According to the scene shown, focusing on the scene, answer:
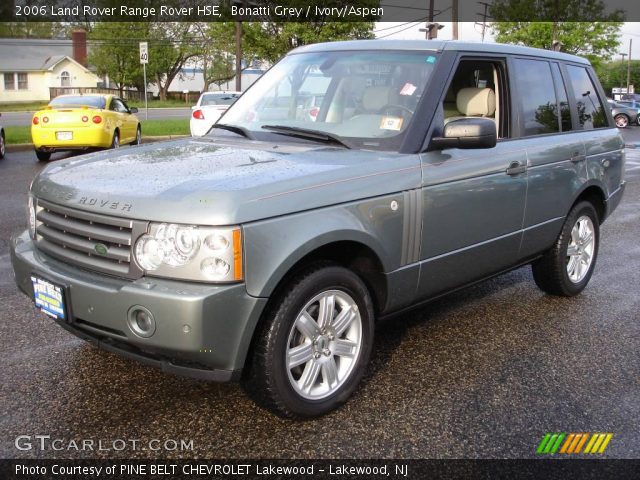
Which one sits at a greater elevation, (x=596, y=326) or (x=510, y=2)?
(x=510, y=2)

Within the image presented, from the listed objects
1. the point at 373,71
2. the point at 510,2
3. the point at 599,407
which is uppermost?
the point at 510,2

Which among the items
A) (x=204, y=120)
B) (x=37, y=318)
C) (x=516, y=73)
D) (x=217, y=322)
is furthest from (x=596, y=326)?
(x=204, y=120)

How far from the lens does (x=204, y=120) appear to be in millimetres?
16188

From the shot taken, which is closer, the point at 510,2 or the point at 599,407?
the point at 599,407

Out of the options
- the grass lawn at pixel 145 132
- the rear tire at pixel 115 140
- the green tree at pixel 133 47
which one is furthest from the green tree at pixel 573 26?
the rear tire at pixel 115 140

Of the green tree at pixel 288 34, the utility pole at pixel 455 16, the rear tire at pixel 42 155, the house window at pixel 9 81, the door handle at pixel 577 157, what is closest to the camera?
the door handle at pixel 577 157

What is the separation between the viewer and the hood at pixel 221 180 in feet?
9.29

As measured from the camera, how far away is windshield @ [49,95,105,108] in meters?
15.2

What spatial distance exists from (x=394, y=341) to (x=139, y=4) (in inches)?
2824

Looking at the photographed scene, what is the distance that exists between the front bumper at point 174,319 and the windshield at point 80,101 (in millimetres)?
13167

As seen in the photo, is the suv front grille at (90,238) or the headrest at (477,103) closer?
the suv front grille at (90,238)

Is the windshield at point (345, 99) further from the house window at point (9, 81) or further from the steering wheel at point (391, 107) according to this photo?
the house window at point (9, 81)

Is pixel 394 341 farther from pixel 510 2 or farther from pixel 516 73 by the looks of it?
pixel 510 2

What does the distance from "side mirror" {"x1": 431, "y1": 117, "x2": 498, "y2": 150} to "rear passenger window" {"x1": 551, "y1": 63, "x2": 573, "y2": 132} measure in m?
1.63
